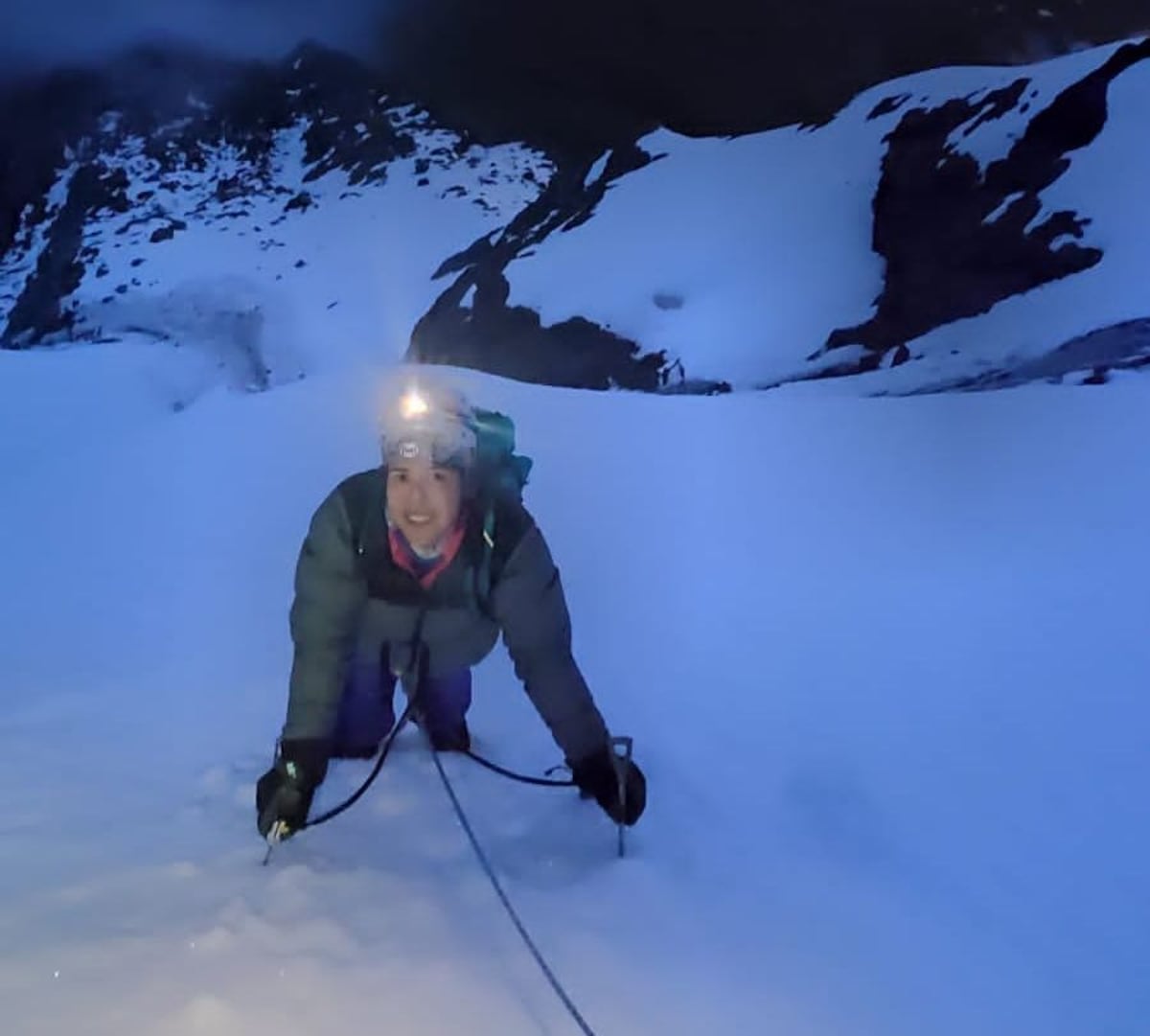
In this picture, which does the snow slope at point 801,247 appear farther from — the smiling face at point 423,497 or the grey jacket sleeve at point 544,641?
the smiling face at point 423,497

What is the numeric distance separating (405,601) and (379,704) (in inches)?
22.1

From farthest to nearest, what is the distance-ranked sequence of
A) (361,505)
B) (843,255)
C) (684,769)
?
(843,255) < (684,769) < (361,505)

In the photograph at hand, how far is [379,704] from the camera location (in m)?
3.31

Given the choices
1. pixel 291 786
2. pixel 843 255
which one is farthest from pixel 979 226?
pixel 291 786

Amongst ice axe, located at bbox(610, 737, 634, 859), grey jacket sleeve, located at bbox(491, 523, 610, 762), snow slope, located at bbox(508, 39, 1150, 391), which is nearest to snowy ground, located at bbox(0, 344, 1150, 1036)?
ice axe, located at bbox(610, 737, 634, 859)

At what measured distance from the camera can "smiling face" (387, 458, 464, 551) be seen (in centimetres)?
265

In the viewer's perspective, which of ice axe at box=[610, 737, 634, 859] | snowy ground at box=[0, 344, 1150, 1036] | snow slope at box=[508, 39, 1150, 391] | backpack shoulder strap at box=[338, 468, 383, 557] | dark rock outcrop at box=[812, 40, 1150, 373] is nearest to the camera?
snowy ground at box=[0, 344, 1150, 1036]

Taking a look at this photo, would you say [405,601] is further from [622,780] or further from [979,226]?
[979,226]

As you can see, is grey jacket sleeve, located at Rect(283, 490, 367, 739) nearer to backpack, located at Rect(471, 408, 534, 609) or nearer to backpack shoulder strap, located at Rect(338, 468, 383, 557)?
backpack shoulder strap, located at Rect(338, 468, 383, 557)

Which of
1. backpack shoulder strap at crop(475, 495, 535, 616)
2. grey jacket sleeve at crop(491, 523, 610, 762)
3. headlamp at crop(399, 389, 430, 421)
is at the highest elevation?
headlamp at crop(399, 389, 430, 421)

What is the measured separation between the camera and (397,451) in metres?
2.63

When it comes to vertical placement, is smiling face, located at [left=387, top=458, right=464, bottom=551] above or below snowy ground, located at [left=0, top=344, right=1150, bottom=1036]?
above

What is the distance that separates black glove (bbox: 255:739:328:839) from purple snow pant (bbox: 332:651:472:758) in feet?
1.01

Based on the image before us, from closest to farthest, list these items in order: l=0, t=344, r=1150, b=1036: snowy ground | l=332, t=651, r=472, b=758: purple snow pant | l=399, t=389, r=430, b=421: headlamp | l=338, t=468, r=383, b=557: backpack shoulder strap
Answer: l=0, t=344, r=1150, b=1036: snowy ground < l=399, t=389, r=430, b=421: headlamp < l=338, t=468, r=383, b=557: backpack shoulder strap < l=332, t=651, r=472, b=758: purple snow pant
